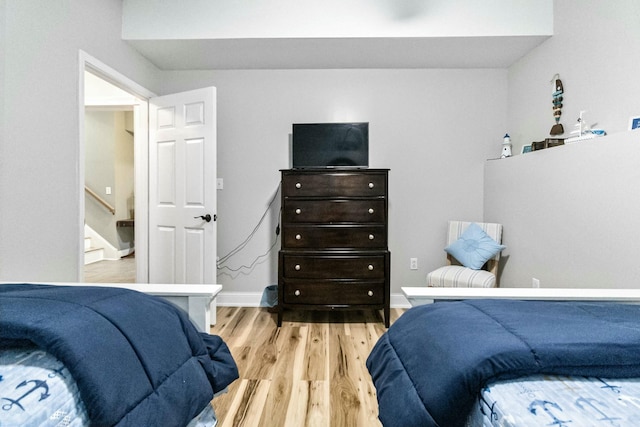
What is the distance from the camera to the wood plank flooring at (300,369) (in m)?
1.85

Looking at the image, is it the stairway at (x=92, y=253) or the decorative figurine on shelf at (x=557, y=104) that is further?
the stairway at (x=92, y=253)

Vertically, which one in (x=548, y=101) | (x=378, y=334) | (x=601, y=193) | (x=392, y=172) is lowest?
(x=378, y=334)

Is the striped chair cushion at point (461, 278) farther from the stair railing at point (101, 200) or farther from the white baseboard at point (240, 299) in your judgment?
the stair railing at point (101, 200)

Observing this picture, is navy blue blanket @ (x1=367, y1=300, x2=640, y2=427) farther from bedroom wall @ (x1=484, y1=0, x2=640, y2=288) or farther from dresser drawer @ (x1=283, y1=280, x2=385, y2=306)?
dresser drawer @ (x1=283, y1=280, x2=385, y2=306)

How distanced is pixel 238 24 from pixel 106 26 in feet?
3.15

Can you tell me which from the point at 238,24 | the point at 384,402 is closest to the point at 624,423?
the point at 384,402

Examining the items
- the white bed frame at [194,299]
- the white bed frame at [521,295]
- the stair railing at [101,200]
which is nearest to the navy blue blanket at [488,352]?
the white bed frame at [521,295]

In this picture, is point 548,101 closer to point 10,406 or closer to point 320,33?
point 320,33

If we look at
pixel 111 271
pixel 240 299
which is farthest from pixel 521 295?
pixel 111 271

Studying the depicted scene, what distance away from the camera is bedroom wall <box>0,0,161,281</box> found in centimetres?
195

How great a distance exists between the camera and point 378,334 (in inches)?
117

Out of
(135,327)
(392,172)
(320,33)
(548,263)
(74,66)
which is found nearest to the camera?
(135,327)

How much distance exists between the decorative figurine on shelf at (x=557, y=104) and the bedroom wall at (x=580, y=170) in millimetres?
43

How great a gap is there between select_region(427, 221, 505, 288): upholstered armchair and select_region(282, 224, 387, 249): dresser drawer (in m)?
0.59
